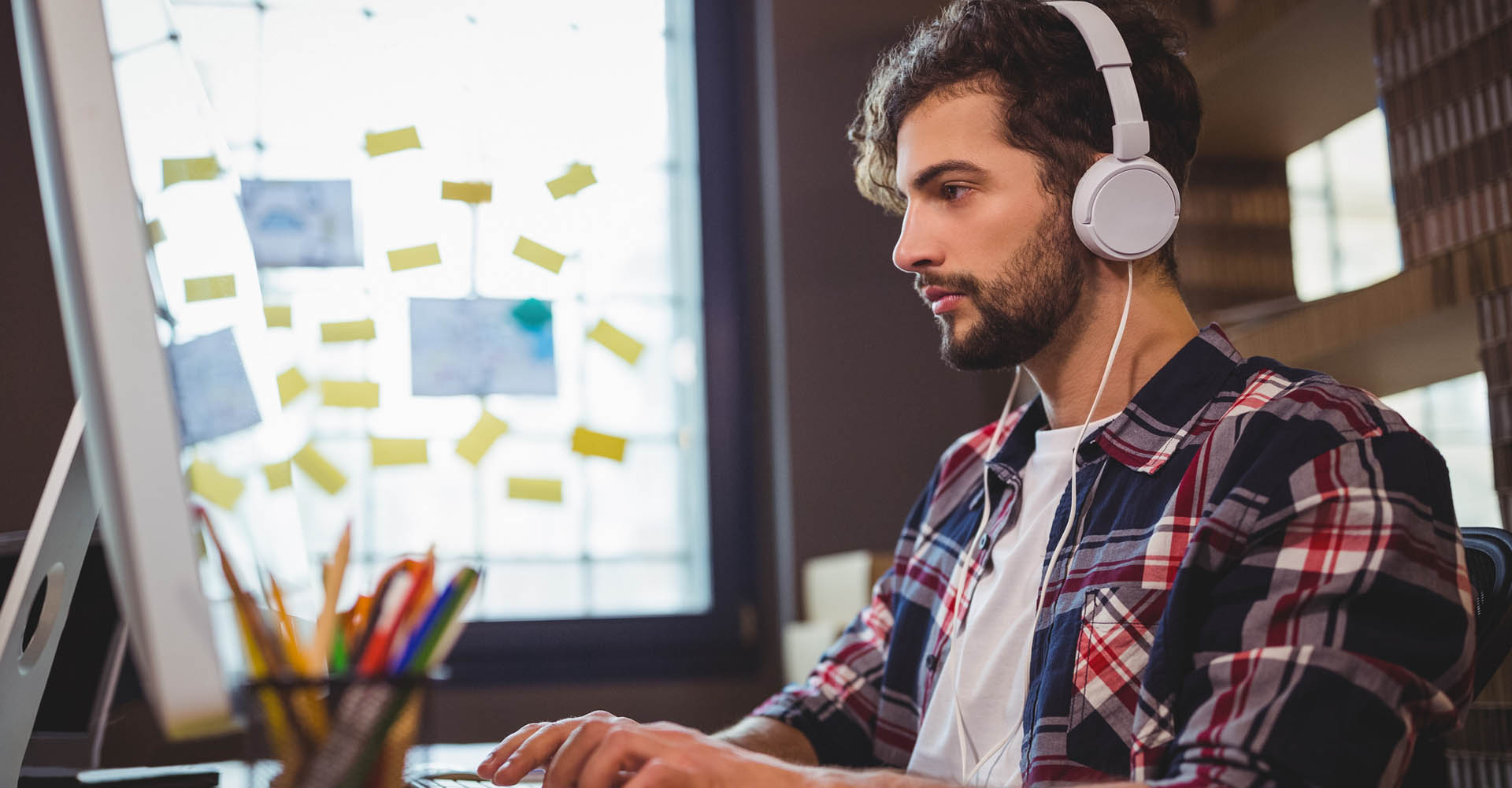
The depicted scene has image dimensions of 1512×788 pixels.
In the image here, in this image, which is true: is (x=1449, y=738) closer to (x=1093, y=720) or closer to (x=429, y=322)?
(x=1093, y=720)

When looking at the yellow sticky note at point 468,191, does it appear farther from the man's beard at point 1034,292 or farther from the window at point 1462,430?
the window at point 1462,430

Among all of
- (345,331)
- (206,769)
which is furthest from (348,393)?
(206,769)

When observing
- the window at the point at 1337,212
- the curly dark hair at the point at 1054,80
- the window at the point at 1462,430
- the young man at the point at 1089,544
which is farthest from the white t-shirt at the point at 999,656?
the window at the point at 1337,212

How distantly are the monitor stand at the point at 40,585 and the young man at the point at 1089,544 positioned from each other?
11.4 inches

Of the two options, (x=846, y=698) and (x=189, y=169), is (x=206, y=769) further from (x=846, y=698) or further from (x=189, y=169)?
(x=189, y=169)

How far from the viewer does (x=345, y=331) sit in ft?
7.38

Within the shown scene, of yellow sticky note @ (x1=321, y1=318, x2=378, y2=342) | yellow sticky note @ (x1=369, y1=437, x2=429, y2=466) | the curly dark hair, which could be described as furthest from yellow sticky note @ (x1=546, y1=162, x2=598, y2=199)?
the curly dark hair

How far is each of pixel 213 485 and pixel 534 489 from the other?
77.5 inches

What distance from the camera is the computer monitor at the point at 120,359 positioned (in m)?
0.34

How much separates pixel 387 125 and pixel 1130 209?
1.76 metres

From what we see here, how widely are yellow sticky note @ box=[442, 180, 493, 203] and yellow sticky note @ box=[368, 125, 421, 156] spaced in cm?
10

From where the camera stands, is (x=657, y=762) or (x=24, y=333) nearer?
(x=657, y=762)

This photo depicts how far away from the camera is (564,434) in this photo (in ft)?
7.76

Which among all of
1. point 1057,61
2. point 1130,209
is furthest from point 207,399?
point 1057,61
